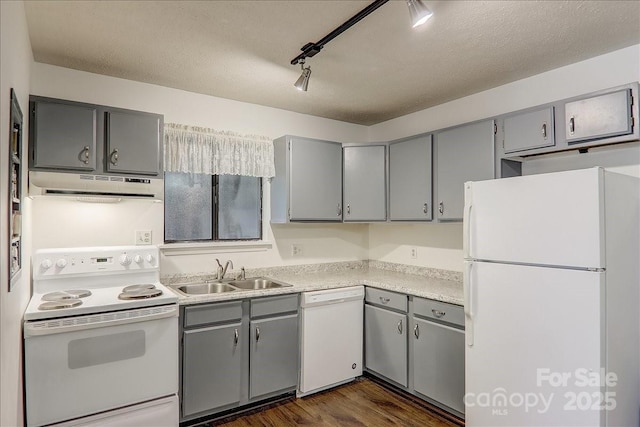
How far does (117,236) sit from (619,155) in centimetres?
344

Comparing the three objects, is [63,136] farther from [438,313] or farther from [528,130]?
[528,130]

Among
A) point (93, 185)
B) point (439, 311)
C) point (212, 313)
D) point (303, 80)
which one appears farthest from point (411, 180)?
point (93, 185)

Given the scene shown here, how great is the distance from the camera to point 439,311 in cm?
270

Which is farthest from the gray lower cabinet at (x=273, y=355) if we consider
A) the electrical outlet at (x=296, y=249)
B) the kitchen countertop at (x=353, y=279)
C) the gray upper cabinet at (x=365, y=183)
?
the gray upper cabinet at (x=365, y=183)

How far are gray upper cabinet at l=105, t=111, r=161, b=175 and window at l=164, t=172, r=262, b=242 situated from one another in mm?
490

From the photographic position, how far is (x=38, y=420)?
194 cm

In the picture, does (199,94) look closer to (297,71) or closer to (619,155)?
(297,71)

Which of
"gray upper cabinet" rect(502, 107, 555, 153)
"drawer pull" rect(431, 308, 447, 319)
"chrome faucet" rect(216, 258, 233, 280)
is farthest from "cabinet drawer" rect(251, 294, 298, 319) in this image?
"gray upper cabinet" rect(502, 107, 555, 153)

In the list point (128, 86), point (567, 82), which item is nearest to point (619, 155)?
point (567, 82)

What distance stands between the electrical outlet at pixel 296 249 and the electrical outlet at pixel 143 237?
130 centimetres

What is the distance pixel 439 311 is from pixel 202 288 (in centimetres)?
185

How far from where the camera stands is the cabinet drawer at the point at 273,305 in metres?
2.78

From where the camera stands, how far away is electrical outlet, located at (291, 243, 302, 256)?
12.0 feet

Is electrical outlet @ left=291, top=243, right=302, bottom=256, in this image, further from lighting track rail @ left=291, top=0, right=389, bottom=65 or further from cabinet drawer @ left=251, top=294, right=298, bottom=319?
lighting track rail @ left=291, top=0, right=389, bottom=65
